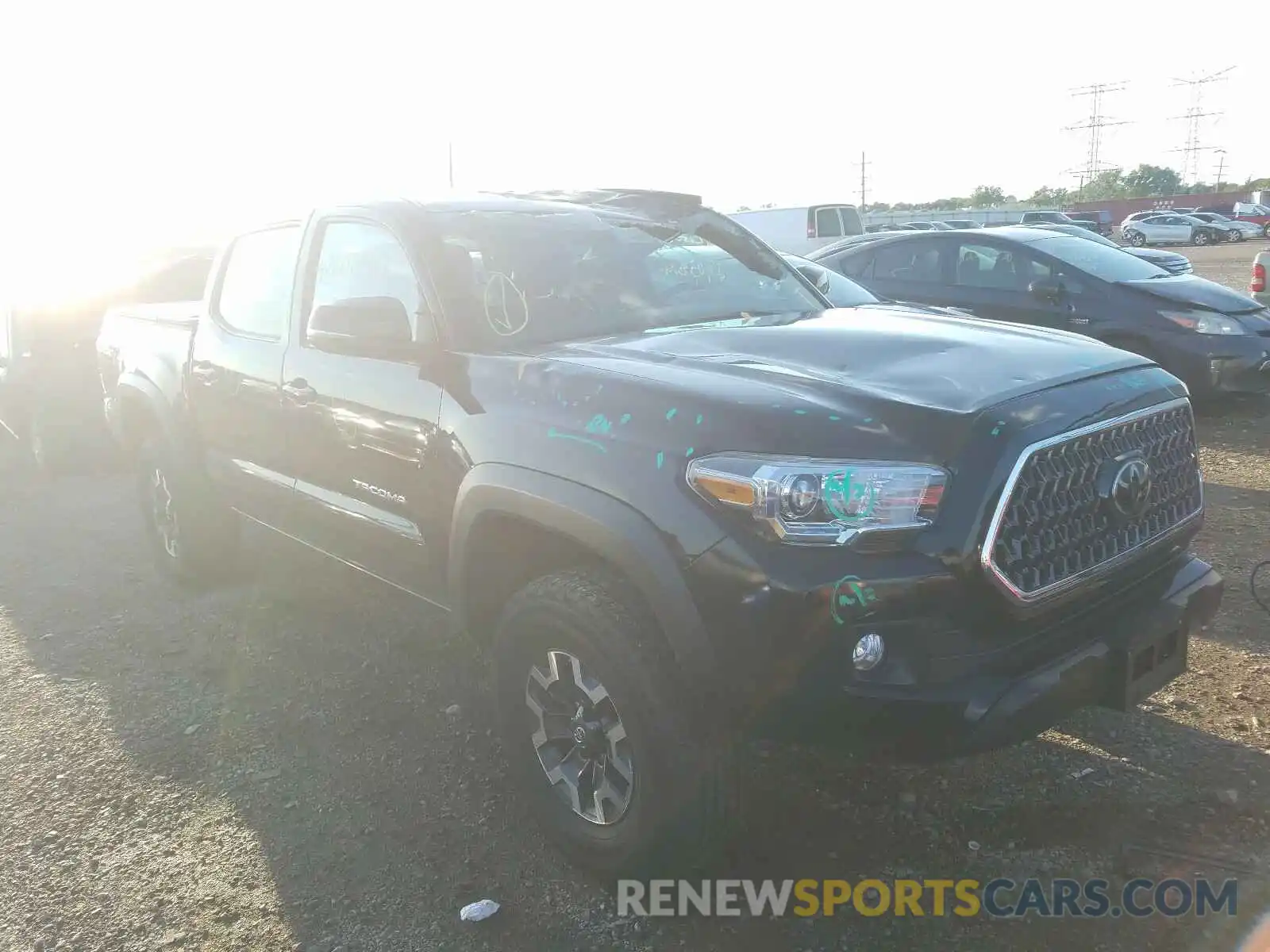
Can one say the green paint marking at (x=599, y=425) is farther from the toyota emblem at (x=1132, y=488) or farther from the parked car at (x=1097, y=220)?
the parked car at (x=1097, y=220)

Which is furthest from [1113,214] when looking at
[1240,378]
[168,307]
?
[168,307]

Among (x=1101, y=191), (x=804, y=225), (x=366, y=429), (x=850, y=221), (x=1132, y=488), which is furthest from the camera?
(x=1101, y=191)

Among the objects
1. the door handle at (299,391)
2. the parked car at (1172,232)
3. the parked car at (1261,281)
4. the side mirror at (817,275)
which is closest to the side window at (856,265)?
the side mirror at (817,275)

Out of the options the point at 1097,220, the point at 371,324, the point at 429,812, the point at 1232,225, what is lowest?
the point at 429,812

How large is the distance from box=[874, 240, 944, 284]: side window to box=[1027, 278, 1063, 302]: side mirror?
1116 millimetres

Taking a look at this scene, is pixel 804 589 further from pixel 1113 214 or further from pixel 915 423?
pixel 1113 214

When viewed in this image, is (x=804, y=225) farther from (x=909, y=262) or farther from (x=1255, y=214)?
(x=1255, y=214)

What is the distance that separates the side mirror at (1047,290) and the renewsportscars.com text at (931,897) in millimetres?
5979

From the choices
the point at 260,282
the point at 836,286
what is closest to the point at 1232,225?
the point at 836,286

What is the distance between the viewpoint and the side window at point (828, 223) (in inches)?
891

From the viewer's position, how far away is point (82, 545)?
6625mm

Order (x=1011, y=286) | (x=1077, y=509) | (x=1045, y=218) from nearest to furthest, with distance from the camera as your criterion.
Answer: (x=1077, y=509) → (x=1011, y=286) → (x=1045, y=218)

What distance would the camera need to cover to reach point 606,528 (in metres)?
2.53

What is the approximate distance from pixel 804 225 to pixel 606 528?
21.4m
